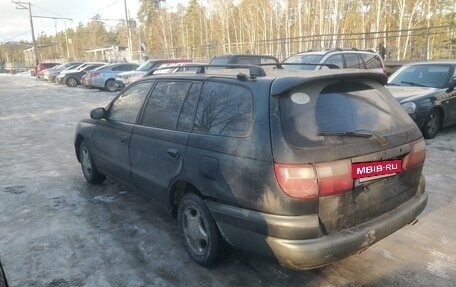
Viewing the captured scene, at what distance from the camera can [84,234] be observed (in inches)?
157

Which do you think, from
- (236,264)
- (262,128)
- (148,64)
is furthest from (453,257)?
(148,64)

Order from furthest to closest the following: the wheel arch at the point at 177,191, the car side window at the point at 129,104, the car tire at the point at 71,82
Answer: the car tire at the point at 71,82, the car side window at the point at 129,104, the wheel arch at the point at 177,191

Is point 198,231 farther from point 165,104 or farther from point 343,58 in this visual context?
point 343,58

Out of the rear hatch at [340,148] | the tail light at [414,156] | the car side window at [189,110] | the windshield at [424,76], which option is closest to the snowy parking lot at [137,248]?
the rear hatch at [340,148]

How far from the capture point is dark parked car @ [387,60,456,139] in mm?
7324

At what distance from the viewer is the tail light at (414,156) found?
3064mm

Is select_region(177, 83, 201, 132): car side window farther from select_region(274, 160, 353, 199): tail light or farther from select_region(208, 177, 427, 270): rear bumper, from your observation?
select_region(274, 160, 353, 199): tail light

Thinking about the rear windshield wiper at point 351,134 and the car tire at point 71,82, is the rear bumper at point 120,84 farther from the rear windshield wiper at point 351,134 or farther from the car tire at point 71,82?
the rear windshield wiper at point 351,134

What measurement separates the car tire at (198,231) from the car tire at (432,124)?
5.87 metres

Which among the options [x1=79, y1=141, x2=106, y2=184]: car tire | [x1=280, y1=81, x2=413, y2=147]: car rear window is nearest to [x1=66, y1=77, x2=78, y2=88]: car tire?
[x1=79, y1=141, x2=106, y2=184]: car tire

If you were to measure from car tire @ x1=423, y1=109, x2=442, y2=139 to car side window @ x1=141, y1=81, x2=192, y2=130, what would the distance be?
5669mm

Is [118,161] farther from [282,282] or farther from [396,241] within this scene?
[396,241]

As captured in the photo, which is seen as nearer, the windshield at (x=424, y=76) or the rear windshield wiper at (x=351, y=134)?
the rear windshield wiper at (x=351, y=134)

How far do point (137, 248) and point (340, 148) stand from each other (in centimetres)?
218
